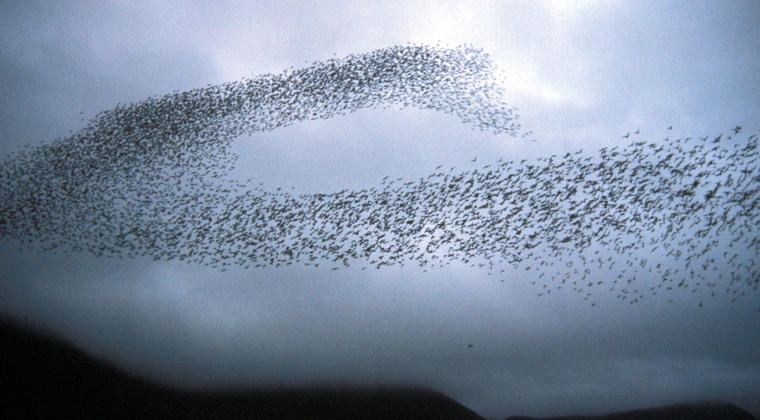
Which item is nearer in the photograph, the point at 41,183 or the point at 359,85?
the point at 359,85

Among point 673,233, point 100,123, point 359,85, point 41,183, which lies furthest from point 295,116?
point 673,233

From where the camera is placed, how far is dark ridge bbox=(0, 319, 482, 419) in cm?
1745

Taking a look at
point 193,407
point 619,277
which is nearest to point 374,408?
point 193,407

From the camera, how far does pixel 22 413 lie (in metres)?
15.4

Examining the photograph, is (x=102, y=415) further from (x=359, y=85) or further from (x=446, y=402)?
(x=359, y=85)

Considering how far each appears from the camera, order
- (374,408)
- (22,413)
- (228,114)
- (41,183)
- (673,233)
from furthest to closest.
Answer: (374,408) → (41,183) → (228,114) → (22,413) → (673,233)

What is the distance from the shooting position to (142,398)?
1853 centimetres

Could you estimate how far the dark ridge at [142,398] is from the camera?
17.5 meters

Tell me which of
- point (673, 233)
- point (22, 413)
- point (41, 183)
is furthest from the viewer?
point (41, 183)

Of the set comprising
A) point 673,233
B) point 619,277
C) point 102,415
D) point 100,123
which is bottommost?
point 102,415

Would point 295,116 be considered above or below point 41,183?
above

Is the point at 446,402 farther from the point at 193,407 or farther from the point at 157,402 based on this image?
the point at 157,402

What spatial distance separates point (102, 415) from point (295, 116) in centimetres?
1248

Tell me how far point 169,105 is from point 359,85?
683 cm
